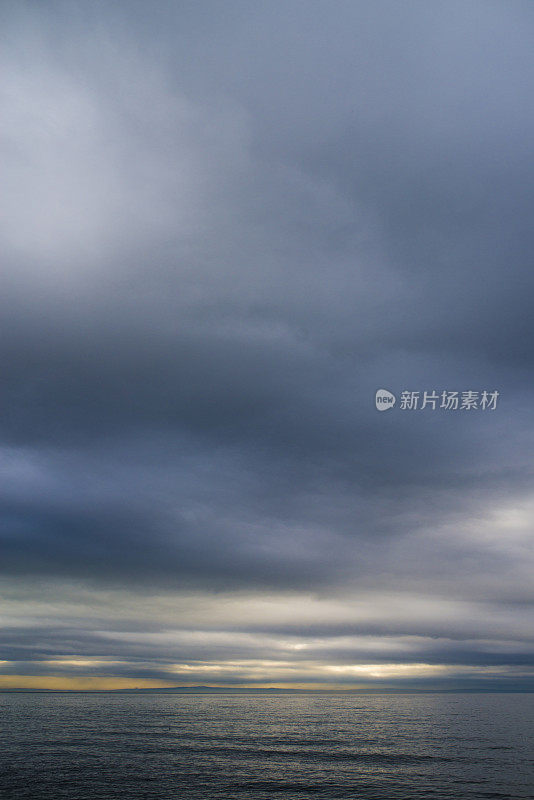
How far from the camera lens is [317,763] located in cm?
8069

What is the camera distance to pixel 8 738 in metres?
111

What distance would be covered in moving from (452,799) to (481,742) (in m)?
64.0

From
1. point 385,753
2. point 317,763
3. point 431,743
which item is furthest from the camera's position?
point 431,743

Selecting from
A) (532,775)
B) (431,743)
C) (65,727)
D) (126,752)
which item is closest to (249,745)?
(126,752)

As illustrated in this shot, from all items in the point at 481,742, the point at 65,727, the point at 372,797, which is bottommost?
the point at 65,727

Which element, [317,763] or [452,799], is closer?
[452,799]

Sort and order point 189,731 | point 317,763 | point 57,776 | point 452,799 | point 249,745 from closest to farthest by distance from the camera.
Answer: point 452,799, point 57,776, point 317,763, point 249,745, point 189,731

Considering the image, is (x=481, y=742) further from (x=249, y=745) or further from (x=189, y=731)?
(x=189, y=731)

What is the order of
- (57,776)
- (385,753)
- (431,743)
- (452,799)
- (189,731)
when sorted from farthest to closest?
(189,731), (431,743), (385,753), (57,776), (452,799)

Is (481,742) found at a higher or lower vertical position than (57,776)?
lower

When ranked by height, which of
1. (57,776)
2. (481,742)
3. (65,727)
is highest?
(57,776)

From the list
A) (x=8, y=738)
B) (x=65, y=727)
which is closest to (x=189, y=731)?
(x=65, y=727)

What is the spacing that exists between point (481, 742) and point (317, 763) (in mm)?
48558

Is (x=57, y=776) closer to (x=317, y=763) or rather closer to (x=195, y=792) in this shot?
(x=195, y=792)
